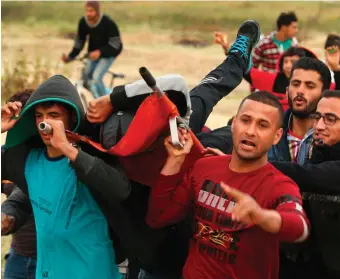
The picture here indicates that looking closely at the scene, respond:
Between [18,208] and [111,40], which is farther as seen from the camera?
[111,40]

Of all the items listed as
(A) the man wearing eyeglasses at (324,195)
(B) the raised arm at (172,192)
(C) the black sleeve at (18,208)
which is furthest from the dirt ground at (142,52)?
(B) the raised arm at (172,192)

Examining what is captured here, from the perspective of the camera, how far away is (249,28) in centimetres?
418

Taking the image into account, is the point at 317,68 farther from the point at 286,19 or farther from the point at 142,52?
the point at 142,52

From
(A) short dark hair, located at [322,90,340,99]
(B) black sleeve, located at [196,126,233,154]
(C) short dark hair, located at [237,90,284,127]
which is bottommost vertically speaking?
(B) black sleeve, located at [196,126,233,154]

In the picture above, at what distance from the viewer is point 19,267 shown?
14.8ft

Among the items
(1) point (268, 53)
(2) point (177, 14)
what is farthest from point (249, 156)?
(2) point (177, 14)

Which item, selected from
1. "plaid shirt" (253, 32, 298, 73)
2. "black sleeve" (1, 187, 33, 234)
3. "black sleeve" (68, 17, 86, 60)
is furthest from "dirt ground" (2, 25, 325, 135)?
"black sleeve" (1, 187, 33, 234)

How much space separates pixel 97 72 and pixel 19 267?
8.25m

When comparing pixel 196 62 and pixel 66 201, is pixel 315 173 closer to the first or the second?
pixel 66 201

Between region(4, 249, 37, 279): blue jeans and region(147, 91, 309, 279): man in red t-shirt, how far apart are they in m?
1.36

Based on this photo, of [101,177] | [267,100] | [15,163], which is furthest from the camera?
[15,163]

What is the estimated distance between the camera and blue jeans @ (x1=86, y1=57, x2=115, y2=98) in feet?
41.2

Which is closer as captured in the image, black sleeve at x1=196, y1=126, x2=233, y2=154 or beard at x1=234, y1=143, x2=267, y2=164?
beard at x1=234, y1=143, x2=267, y2=164

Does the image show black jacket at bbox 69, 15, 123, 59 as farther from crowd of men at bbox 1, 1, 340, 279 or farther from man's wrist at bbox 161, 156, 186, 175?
man's wrist at bbox 161, 156, 186, 175
